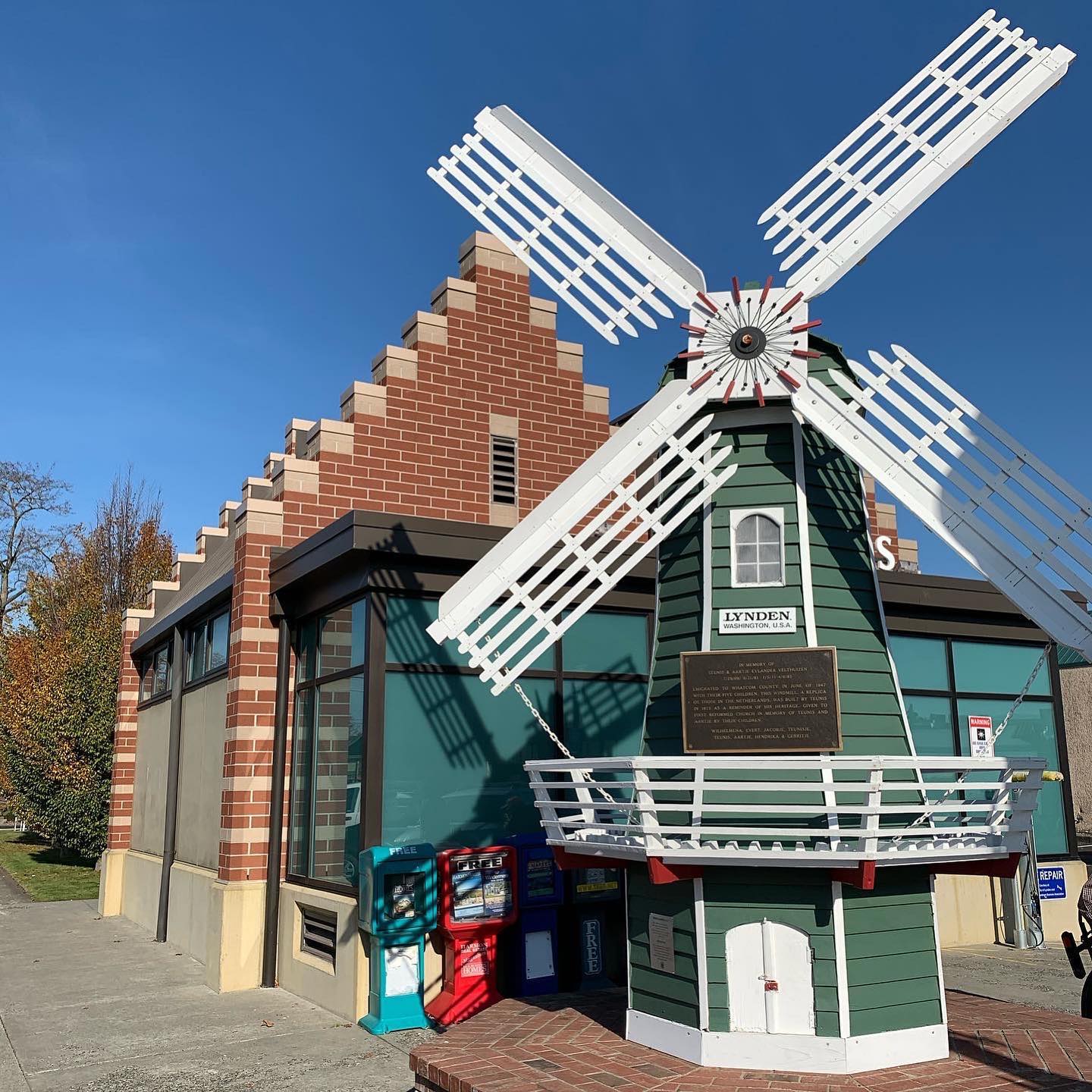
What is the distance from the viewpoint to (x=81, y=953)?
13969mm

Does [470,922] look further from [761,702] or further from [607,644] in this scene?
[761,702]

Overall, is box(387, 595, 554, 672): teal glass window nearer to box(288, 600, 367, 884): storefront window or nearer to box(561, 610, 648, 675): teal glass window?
box(288, 600, 367, 884): storefront window

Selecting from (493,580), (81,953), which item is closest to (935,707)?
(493,580)

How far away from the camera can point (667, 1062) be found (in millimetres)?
7059

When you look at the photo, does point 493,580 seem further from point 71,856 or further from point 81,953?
point 71,856

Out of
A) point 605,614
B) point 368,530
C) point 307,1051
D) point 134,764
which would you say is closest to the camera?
point 307,1051

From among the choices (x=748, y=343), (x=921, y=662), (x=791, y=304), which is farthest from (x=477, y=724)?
(x=921, y=662)

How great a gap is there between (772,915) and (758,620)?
2051 mm

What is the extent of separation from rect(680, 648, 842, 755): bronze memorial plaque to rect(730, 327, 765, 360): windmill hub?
2269mm

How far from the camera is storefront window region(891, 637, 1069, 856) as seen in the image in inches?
538

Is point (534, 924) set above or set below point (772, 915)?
below

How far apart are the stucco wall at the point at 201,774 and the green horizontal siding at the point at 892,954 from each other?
27.6 feet

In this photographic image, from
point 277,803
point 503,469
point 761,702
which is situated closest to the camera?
point 761,702

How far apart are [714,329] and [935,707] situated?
8065 millimetres
